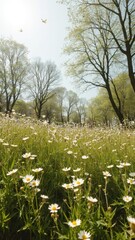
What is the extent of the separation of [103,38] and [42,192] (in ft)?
69.1

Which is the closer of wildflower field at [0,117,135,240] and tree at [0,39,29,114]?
wildflower field at [0,117,135,240]

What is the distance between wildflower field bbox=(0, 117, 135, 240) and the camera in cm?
174

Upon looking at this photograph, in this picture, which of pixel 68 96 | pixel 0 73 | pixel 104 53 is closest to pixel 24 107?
pixel 68 96

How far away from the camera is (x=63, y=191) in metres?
2.54

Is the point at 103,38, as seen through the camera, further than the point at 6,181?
Yes

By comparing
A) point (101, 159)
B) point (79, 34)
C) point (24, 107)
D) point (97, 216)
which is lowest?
point (97, 216)

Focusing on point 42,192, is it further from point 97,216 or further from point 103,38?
point 103,38

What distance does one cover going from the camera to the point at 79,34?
20.0 m

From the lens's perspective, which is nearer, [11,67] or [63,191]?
[63,191]

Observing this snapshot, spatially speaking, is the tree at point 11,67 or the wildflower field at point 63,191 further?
the tree at point 11,67

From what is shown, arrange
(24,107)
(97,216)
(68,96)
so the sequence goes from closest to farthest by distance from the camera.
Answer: (97,216) → (24,107) → (68,96)

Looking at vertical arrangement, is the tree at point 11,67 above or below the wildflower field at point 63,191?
above

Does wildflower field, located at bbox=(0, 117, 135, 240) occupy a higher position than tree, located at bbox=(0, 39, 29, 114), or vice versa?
tree, located at bbox=(0, 39, 29, 114)

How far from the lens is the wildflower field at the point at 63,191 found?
5.72ft
